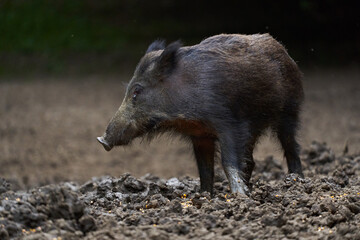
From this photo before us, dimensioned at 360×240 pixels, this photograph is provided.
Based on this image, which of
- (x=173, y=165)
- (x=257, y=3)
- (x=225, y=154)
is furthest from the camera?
(x=257, y=3)

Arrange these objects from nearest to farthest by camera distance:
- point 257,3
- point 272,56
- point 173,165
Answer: point 272,56
point 173,165
point 257,3

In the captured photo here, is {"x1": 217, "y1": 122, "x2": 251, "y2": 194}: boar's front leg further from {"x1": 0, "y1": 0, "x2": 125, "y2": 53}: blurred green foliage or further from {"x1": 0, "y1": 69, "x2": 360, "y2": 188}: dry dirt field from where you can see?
{"x1": 0, "y1": 0, "x2": 125, "y2": 53}: blurred green foliage

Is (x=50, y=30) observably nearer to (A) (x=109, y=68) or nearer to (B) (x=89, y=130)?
(A) (x=109, y=68)

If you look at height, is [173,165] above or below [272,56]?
below

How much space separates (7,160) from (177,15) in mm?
10341

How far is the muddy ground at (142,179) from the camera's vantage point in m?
3.90

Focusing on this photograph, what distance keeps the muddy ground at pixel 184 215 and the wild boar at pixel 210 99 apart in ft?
1.66

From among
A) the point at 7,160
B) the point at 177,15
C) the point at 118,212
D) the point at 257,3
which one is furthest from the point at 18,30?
the point at 118,212

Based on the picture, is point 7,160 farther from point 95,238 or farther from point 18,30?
point 18,30

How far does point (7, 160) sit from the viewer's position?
383 inches

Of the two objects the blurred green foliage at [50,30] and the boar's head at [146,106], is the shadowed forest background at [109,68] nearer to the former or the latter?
the blurred green foliage at [50,30]

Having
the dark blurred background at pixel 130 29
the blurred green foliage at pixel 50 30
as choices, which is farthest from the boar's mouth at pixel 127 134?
the blurred green foliage at pixel 50 30

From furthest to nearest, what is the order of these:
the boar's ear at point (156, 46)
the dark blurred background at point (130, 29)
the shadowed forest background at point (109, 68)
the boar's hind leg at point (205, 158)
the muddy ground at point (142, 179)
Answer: the dark blurred background at point (130, 29)
the shadowed forest background at point (109, 68)
the boar's ear at point (156, 46)
the boar's hind leg at point (205, 158)
the muddy ground at point (142, 179)

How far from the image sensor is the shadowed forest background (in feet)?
32.6
